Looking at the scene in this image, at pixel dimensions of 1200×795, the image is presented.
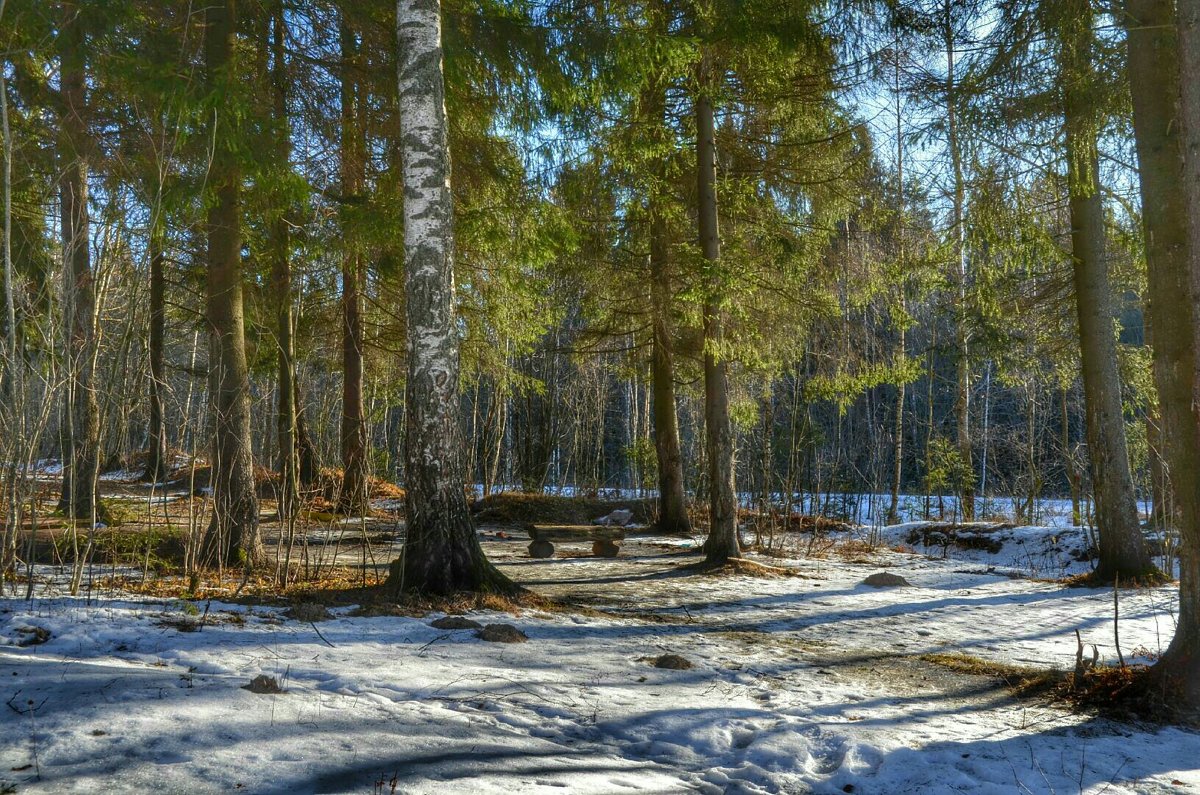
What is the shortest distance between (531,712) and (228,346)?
558cm

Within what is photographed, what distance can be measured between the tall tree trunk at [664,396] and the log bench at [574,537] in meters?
2.66

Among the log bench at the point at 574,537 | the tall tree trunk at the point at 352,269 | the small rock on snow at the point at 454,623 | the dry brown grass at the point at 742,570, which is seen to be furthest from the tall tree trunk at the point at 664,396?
the small rock on snow at the point at 454,623

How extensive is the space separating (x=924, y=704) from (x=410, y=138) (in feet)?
18.2

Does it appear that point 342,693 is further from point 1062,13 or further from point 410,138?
point 1062,13

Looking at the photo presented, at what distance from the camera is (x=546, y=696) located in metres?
4.35

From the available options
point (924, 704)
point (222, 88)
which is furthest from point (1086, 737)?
point (222, 88)

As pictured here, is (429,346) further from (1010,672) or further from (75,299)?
(1010,672)

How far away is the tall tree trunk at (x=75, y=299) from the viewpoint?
520 cm

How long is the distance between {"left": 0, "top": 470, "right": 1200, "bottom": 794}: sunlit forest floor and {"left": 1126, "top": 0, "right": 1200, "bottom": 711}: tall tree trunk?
0.78 m

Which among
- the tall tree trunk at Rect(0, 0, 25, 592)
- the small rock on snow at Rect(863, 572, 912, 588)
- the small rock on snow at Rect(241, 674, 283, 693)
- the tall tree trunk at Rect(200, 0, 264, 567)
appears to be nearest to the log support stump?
the small rock on snow at Rect(863, 572, 912, 588)

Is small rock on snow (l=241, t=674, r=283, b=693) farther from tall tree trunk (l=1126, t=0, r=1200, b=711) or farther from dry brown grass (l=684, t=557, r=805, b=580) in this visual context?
dry brown grass (l=684, t=557, r=805, b=580)

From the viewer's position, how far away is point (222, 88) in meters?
6.65

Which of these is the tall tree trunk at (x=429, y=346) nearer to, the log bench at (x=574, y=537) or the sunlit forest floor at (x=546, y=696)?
the sunlit forest floor at (x=546, y=696)

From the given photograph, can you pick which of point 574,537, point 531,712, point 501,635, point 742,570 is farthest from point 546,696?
point 574,537
